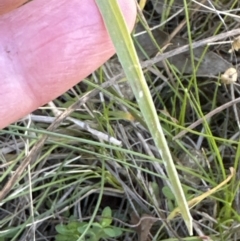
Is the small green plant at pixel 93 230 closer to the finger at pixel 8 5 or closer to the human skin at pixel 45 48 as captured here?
the human skin at pixel 45 48

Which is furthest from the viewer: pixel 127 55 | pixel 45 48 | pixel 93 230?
pixel 93 230

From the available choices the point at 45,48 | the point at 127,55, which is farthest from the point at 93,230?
the point at 127,55

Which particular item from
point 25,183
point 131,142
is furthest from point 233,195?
point 25,183

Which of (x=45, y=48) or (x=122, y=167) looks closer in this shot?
(x=45, y=48)

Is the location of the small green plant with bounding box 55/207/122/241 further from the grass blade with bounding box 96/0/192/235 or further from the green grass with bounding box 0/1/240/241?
the grass blade with bounding box 96/0/192/235

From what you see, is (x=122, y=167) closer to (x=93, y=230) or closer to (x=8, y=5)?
(x=93, y=230)

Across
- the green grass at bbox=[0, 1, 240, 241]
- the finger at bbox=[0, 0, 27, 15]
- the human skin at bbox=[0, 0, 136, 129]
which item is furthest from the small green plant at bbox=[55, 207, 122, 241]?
the finger at bbox=[0, 0, 27, 15]
